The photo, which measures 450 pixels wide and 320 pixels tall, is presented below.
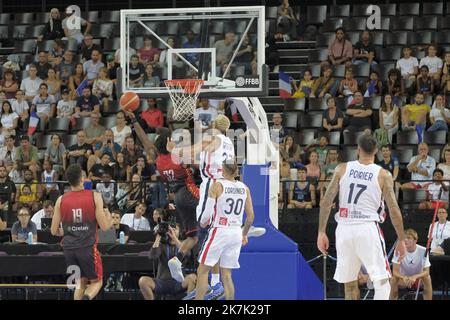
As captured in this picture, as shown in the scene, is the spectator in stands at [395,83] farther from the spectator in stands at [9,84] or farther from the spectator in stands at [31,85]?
the spectator in stands at [9,84]

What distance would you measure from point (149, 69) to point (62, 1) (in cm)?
838

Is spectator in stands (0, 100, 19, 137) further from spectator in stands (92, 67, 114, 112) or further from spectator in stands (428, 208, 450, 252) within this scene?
spectator in stands (428, 208, 450, 252)

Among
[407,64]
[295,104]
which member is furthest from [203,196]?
[407,64]

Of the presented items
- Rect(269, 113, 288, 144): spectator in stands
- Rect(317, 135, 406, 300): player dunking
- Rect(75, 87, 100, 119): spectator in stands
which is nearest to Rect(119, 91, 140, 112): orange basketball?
Rect(317, 135, 406, 300): player dunking

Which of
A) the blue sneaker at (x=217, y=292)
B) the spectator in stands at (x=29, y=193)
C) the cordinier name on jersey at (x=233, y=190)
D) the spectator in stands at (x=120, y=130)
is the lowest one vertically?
the blue sneaker at (x=217, y=292)

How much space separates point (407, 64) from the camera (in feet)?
77.2

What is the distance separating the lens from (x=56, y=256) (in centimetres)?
1695

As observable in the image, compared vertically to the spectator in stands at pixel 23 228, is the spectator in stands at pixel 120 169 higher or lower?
higher

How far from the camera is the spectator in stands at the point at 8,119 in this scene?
941 inches

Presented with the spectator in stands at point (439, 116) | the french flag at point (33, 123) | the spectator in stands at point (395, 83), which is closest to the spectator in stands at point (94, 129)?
the french flag at point (33, 123)

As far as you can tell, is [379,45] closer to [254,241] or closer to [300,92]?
[300,92]

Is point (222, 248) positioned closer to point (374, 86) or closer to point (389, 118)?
point (389, 118)

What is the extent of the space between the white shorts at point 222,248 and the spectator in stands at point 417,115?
907 centimetres

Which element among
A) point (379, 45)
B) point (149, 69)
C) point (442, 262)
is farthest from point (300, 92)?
point (442, 262)
